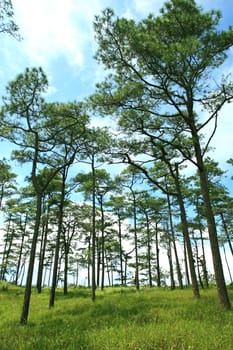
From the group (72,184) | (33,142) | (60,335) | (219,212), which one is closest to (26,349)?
(60,335)

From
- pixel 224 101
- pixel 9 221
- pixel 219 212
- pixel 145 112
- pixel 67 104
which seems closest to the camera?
pixel 224 101

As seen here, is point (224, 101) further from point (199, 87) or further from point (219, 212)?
point (219, 212)

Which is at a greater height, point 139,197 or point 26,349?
point 139,197

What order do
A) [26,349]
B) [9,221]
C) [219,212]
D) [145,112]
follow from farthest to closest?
[9,221], [219,212], [145,112], [26,349]

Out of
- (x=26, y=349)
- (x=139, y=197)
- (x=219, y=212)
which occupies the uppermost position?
(x=139, y=197)

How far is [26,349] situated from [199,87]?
1106cm

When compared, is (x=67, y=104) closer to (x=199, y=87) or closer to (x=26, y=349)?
(x=199, y=87)

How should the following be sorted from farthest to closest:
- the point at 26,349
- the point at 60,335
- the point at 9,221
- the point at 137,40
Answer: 1. the point at 9,221
2. the point at 137,40
3. the point at 60,335
4. the point at 26,349

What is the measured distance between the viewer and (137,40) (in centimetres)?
1030

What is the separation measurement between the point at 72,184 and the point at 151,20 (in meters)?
11.6

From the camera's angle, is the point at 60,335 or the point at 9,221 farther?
the point at 9,221

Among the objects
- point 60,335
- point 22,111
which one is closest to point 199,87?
point 22,111

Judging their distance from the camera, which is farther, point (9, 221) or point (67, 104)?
point (9, 221)

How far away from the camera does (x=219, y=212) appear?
84.6 feet
